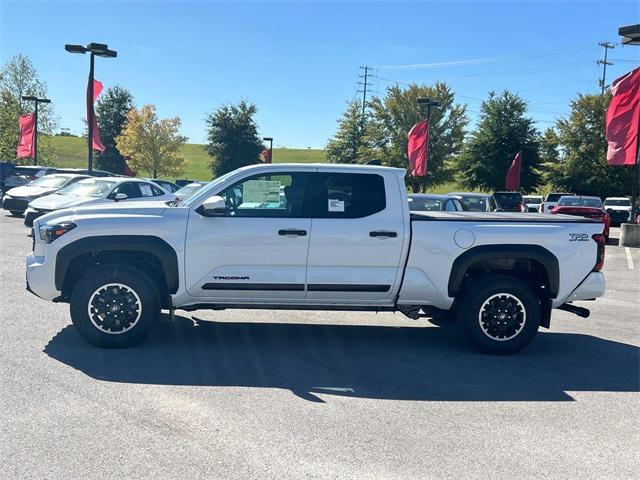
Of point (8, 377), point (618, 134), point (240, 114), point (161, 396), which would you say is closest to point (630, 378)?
point (161, 396)

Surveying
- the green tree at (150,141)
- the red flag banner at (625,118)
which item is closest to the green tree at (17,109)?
the green tree at (150,141)

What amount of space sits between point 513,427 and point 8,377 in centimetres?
412

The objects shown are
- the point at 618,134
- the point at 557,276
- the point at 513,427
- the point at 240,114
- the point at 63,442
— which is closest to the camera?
the point at 63,442

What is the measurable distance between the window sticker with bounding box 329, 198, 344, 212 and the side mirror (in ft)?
3.55

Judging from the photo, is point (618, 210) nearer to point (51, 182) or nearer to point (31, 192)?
point (51, 182)

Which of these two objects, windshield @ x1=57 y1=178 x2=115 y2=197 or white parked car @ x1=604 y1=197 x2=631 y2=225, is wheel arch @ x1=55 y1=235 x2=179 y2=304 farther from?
white parked car @ x1=604 y1=197 x2=631 y2=225

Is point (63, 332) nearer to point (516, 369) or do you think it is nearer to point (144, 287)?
point (144, 287)

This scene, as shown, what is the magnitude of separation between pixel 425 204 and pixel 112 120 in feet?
164

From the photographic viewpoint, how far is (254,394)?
4898mm

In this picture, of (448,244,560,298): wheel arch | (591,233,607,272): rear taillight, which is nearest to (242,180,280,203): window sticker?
(448,244,560,298): wheel arch

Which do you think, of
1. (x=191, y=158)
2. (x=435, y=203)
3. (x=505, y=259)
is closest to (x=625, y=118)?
(x=435, y=203)

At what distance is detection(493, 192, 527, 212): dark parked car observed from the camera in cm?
2261

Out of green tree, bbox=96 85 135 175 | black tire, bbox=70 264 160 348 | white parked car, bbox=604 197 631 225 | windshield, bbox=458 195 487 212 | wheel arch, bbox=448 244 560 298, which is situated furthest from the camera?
green tree, bbox=96 85 135 175

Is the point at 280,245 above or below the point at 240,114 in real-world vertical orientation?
below
